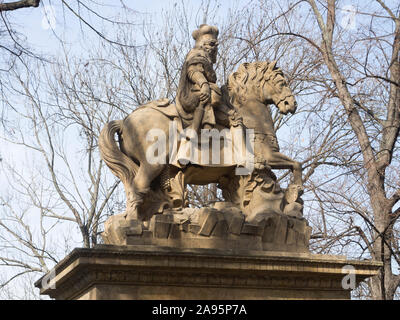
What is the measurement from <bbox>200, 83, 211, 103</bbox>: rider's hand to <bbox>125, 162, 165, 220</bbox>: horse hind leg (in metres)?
0.98

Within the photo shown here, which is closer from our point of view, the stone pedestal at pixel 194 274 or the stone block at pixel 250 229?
the stone pedestal at pixel 194 274

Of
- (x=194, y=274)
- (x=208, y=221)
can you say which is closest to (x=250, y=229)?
(x=208, y=221)

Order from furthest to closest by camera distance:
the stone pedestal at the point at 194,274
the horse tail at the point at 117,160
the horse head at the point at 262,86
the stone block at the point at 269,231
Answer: the horse head at the point at 262,86, the horse tail at the point at 117,160, the stone block at the point at 269,231, the stone pedestal at the point at 194,274

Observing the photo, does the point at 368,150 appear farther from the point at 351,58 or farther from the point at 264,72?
the point at 264,72

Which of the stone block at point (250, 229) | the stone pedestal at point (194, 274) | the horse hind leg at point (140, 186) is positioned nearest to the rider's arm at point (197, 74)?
the horse hind leg at point (140, 186)

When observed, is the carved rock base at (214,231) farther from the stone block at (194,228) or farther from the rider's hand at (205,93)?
the rider's hand at (205,93)

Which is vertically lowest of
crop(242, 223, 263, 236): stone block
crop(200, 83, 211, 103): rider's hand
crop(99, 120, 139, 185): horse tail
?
crop(242, 223, 263, 236): stone block

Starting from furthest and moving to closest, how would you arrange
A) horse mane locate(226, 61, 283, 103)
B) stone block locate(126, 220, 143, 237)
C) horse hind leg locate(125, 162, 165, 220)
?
horse mane locate(226, 61, 283, 103) < horse hind leg locate(125, 162, 165, 220) < stone block locate(126, 220, 143, 237)

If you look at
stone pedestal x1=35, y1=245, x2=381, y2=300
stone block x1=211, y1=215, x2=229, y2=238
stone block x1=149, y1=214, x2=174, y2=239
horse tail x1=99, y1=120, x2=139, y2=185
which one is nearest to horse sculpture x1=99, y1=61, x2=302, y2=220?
horse tail x1=99, y1=120, x2=139, y2=185

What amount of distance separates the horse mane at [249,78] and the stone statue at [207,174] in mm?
13

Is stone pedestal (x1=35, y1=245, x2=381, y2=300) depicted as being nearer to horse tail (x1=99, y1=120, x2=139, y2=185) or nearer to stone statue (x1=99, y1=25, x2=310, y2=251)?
stone statue (x1=99, y1=25, x2=310, y2=251)

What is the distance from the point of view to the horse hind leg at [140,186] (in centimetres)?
1112

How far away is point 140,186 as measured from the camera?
36.9 ft

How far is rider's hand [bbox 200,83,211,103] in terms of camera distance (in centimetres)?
1147
